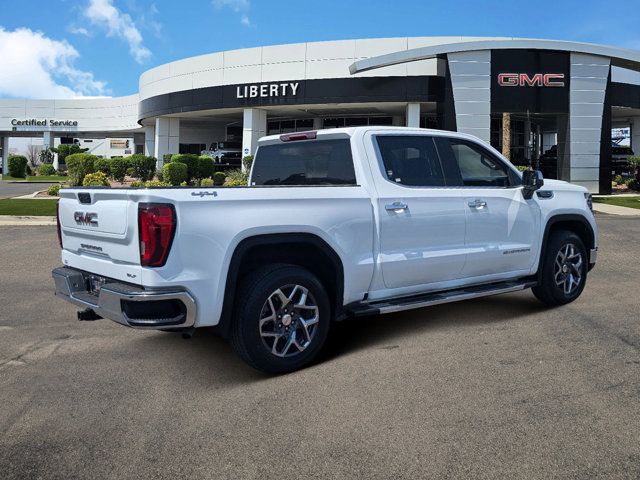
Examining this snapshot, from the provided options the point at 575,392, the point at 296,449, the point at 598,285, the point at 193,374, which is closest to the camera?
the point at 296,449

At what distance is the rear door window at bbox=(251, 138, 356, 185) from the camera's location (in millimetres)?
5176

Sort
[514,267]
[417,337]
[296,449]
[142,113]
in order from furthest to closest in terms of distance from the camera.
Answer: [142,113]
[514,267]
[417,337]
[296,449]

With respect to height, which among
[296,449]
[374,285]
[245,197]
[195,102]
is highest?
[195,102]

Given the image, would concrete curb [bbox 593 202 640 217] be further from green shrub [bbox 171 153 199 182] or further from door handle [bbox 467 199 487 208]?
green shrub [bbox 171 153 199 182]

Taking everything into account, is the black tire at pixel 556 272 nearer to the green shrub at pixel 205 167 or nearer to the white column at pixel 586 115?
the white column at pixel 586 115

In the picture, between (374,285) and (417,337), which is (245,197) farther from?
(417,337)

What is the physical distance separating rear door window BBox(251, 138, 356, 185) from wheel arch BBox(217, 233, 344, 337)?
0.78m

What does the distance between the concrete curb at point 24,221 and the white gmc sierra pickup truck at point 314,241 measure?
38.9 ft

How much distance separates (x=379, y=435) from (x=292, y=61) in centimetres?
3379

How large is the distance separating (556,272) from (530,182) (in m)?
1.18

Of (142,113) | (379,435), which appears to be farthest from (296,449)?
(142,113)

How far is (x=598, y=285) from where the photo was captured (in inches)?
310

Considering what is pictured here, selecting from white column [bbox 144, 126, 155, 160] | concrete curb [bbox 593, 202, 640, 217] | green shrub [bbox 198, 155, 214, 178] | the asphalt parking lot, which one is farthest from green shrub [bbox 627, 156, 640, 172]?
white column [bbox 144, 126, 155, 160]

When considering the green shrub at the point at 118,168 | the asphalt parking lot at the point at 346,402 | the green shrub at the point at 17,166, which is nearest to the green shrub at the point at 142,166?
the green shrub at the point at 118,168
